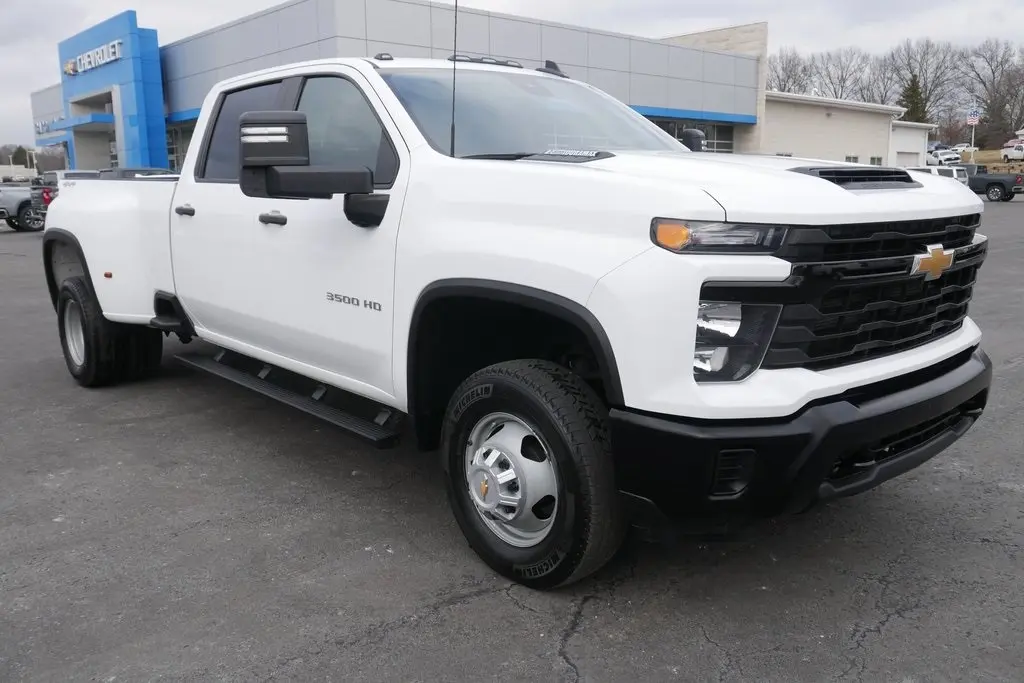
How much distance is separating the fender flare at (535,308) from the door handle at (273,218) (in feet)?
3.50

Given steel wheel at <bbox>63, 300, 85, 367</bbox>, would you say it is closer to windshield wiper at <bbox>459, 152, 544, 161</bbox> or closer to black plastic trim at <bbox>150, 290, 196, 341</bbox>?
black plastic trim at <bbox>150, 290, 196, 341</bbox>

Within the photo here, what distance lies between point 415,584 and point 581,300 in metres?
1.31

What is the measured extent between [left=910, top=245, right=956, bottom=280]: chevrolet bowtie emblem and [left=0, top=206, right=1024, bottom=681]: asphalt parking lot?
109 centimetres

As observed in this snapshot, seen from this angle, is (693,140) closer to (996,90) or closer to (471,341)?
(471,341)

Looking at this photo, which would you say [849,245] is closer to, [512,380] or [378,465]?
[512,380]

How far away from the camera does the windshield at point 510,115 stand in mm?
3689

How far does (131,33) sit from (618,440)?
3082cm

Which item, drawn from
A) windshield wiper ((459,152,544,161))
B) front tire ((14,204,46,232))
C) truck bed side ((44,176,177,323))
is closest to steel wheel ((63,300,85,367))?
truck bed side ((44,176,177,323))

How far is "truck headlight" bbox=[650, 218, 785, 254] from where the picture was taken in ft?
8.49

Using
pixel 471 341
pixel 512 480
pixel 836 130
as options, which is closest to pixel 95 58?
pixel 836 130

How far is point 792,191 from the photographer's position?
8.77ft

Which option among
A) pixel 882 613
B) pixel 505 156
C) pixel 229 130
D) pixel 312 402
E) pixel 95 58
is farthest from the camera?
pixel 95 58

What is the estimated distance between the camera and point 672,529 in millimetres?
2834

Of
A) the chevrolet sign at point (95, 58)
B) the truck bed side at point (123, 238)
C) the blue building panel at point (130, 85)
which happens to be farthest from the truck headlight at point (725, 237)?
the chevrolet sign at point (95, 58)
